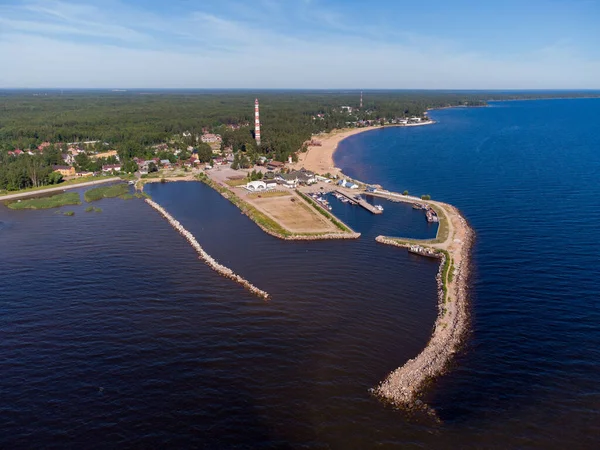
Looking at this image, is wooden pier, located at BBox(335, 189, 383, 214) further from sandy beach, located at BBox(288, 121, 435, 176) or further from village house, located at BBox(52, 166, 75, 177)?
village house, located at BBox(52, 166, 75, 177)

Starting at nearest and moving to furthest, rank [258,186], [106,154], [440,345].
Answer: [440,345] < [258,186] < [106,154]

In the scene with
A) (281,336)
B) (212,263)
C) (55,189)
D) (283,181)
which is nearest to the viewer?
(281,336)

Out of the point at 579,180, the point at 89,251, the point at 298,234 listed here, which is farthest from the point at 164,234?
the point at 579,180

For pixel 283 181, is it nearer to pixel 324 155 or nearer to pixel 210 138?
pixel 324 155

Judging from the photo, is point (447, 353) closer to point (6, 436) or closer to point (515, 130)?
point (6, 436)

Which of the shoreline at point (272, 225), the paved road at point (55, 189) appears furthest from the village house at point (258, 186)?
the paved road at point (55, 189)

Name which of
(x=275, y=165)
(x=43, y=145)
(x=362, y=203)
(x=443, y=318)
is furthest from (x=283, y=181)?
(x=43, y=145)

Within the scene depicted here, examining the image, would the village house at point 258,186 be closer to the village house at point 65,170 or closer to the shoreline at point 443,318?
the shoreline at point 443,318
